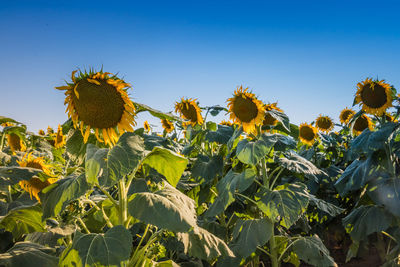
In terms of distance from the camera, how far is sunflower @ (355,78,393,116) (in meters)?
3.56

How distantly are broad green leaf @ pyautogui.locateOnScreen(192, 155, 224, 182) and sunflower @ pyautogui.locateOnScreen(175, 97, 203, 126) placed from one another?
0.60m

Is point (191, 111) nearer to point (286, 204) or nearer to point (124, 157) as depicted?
point (286, 204)

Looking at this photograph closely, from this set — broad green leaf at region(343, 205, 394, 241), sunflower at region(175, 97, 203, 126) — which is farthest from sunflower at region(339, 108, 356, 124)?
sunflower at region(175, 97, 203, 126)

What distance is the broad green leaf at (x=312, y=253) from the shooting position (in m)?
2.55

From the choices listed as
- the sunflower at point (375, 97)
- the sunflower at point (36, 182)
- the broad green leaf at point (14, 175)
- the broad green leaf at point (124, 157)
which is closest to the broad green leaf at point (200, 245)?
the broad green leaf at point (124, 157)

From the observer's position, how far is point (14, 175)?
188 cm

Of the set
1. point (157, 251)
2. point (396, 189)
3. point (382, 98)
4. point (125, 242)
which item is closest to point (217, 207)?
point (157, 251)

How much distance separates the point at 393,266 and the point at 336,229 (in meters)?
1.30

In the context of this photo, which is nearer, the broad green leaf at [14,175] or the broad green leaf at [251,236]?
the broad green leaf at [14,175]

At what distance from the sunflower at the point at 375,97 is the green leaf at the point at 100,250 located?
3173 mm

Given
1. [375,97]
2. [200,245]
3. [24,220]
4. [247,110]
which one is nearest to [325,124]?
[375,97]

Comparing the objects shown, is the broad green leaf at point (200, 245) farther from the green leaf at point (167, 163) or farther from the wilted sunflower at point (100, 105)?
the wilted sunflower at point (100, 105)

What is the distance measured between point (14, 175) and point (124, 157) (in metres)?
0.87

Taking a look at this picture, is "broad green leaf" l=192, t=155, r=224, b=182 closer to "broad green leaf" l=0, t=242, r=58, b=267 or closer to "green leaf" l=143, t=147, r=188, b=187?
"green leaf" l=143, t=147, r=188, b=187
